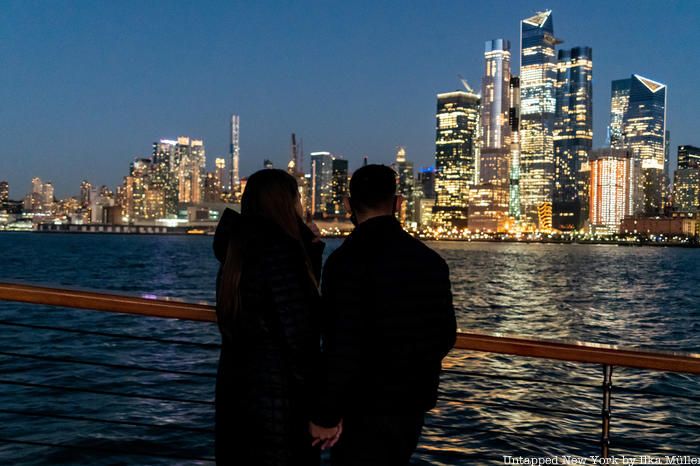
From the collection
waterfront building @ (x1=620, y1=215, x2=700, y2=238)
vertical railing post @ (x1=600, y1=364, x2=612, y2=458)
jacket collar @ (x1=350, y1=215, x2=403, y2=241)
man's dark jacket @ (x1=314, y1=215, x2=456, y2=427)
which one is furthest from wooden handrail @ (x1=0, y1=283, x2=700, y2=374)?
waterfront building @ (x1=620, y1=215, x2=700, y2=238)

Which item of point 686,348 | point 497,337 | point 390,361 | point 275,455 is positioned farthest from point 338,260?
point 686,348

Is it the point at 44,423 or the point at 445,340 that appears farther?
the point at 44,423

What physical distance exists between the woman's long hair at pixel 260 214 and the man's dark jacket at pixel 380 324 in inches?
9.5

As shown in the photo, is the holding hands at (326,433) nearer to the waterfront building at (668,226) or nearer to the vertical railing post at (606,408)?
the vertical railing post at (606,408)

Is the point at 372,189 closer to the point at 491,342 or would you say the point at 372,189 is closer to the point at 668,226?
the point at 491,342

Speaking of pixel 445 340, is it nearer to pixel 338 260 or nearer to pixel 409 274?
pixel 409 274

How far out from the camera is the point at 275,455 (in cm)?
227

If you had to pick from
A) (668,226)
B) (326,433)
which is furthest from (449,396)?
(668,226)

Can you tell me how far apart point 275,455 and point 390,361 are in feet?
1.83

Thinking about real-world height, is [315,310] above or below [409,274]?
below

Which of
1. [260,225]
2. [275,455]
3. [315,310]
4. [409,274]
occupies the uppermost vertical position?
[260,225]

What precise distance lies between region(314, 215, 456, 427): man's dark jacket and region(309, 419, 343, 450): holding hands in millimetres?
29

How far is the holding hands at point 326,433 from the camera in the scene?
2.14 m

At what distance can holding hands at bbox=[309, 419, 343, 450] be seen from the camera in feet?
7.01
